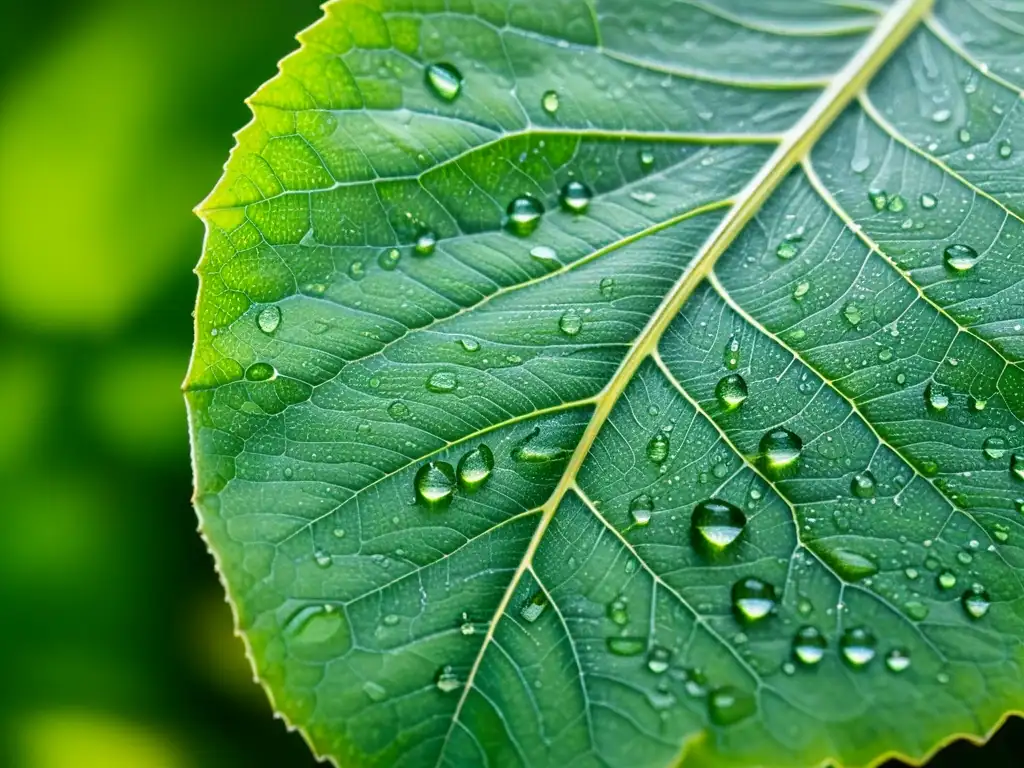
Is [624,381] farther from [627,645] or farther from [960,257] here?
[960,257]

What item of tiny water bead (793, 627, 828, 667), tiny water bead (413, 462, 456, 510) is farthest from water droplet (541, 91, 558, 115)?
tiny water bead (793, 627, 828, 667)

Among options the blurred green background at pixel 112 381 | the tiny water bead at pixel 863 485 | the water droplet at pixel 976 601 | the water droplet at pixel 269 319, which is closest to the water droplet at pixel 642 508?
the tiny water bead at pixel 863 485

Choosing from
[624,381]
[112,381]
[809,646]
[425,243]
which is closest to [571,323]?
[624,381]

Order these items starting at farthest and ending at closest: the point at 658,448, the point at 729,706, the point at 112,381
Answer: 1. the point at 112,381
2. the point at 658,448
3. the point at 729,706

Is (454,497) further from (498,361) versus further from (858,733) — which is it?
(858,733)

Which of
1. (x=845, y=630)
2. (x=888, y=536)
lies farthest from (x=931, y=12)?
(x=845, y=630)
